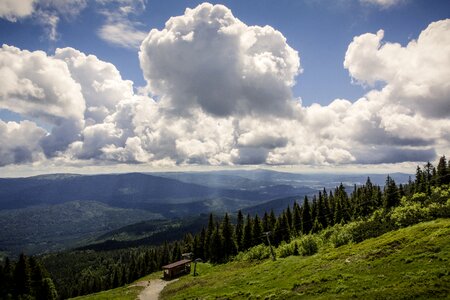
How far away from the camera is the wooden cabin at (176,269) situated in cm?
8031

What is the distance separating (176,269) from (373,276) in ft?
200

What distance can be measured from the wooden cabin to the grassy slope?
33.7 meters

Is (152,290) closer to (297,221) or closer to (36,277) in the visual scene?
(36,277)

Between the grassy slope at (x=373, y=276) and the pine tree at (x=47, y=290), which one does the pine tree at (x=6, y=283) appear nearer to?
the pine tree at (x=47, y=290)

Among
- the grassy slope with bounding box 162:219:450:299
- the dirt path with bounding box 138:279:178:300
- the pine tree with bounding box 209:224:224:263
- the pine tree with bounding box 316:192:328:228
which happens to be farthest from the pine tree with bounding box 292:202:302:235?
the grassy slope with bounding box 162:219:450:299

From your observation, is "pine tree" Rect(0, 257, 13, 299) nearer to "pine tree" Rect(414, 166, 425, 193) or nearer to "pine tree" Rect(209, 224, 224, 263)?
"pine tree" Rect(209, 224, 224, 263)

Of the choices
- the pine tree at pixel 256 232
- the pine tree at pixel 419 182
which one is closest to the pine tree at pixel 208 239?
the pine tree at pixel 256 232

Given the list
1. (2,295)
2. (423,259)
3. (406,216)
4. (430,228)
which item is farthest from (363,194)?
(2,295)

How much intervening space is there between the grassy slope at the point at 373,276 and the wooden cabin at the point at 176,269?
3369cm

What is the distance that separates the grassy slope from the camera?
82.7ft

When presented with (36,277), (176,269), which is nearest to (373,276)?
(176,269)

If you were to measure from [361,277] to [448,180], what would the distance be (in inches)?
3388

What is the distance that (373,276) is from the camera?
30.5 meters

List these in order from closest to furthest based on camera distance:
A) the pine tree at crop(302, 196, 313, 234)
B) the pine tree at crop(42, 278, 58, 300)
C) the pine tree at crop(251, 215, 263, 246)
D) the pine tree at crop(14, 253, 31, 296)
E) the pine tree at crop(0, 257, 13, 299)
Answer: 1. the pine tree at crop(0, 257, 13, 299)
2. the pine tree at crop(14, 253, 31, 296)
3. the pine tree at crop(42, 278, 58, 300)
4. the pine tree at crop(251, 215, 263, 246)
5. the pine tree at crop(302, 196, 313, 234)
